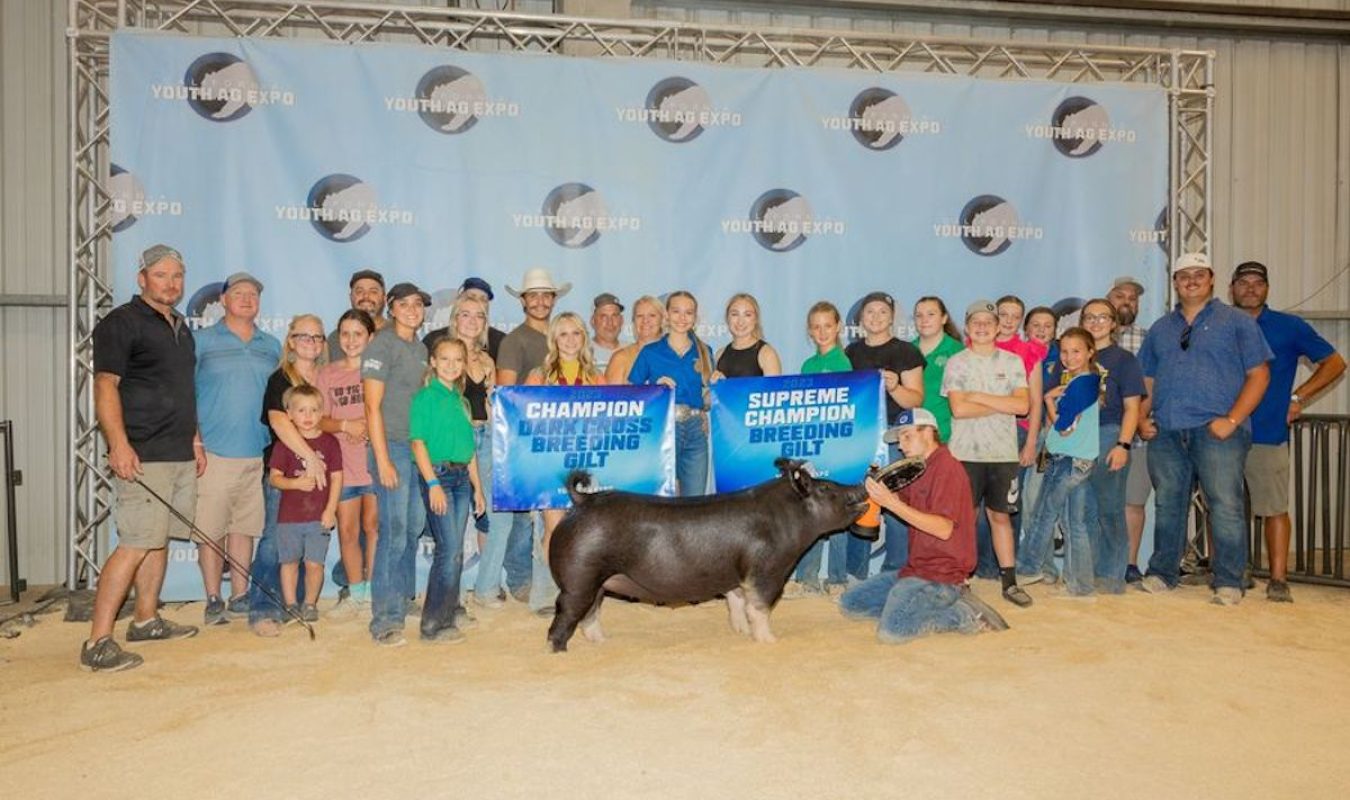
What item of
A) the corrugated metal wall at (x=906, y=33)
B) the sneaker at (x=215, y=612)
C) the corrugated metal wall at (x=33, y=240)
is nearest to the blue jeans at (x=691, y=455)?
the sneaker at (x=215, y=612)

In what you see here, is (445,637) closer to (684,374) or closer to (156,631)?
(156,631)

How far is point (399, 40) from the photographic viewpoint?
325 inches

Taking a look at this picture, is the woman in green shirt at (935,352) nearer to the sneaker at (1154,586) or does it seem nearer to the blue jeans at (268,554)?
the sneaker at (1154,586)

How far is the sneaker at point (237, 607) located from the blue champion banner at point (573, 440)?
1.79 metres

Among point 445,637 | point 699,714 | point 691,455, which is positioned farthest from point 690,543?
point 445,637

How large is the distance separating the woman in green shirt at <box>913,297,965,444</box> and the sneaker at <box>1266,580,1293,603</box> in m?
2.43

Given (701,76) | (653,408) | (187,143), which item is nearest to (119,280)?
(187,143)

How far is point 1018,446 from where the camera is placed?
6523 millimetres

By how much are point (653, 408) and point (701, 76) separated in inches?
111

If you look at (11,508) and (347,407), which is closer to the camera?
(347,407)

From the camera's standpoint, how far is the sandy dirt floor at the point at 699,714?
339cm

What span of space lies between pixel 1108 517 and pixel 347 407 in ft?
16.6

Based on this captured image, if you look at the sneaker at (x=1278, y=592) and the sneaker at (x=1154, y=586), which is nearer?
the sneaker at (x=1278, y=592)

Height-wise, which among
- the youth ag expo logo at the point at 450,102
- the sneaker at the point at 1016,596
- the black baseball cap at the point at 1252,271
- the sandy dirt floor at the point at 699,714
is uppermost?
the youth ag expo logo at the point at 450,102
